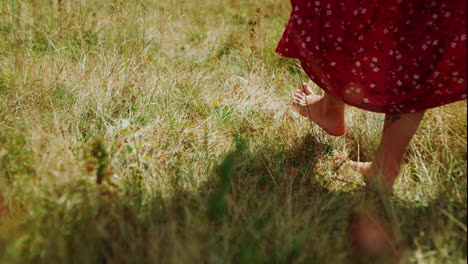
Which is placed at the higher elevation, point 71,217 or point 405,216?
point 71,217

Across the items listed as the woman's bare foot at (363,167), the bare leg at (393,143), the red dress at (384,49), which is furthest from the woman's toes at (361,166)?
the red dress at (384,49)

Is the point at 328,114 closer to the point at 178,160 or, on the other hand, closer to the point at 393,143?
the point at 393,143

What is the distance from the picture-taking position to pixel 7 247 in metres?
1.02

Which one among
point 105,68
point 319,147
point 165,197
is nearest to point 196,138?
point 165,197

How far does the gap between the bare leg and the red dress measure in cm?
4

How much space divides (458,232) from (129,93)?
162 centimetres

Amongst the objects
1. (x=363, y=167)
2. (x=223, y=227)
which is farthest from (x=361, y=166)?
(x=223, y=227)

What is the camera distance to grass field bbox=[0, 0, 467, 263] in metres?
1.13

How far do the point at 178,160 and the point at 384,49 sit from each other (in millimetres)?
941

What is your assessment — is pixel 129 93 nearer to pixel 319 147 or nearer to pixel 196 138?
pixel 196 138

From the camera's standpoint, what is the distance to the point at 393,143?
1.47 meters

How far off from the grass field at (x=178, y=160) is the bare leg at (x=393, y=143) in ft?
0.33

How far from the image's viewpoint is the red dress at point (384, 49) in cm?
129

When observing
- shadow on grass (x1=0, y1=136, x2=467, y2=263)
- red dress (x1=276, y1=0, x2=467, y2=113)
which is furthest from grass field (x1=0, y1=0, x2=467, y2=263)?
red dress (x1=276, y1=0, x2=467, y2=113)
